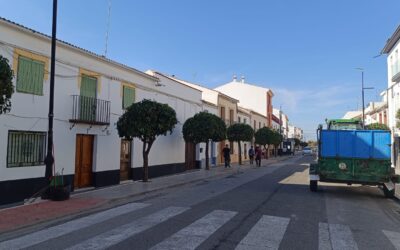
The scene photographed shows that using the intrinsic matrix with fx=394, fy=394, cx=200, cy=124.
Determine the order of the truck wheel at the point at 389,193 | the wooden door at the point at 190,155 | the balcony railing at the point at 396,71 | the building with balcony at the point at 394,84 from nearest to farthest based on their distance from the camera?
the truck wheel at the point at 389,193, the wooden door at the point at 190,155, the balcony railing at the point at 396,71, the building with balcony at the point at 394,84

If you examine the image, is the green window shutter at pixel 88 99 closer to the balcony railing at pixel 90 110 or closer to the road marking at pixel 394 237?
the balcony railing at pixel 90 110

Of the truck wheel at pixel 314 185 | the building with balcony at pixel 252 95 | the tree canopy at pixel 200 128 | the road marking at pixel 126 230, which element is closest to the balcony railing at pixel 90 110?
the road marking at pixel 126 230

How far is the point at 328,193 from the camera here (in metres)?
15.0

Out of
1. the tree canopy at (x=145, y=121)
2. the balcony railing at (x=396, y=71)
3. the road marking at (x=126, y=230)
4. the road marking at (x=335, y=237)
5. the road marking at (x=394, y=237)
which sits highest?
the balcony railing at (x=396, y=71)

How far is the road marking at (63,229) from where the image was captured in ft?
22.8

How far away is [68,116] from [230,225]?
8.39 metres

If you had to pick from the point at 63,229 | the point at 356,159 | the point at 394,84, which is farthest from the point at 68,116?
the point at 394,84

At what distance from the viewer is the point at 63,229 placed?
26.5 feet

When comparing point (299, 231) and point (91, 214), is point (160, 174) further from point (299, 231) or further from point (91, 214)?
point (299, 231)

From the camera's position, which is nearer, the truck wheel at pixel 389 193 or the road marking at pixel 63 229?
the road marking at pixel 63 229

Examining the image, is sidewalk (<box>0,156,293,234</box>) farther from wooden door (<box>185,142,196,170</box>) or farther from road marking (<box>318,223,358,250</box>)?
wooden door (<box>185,142,196,170</box>)

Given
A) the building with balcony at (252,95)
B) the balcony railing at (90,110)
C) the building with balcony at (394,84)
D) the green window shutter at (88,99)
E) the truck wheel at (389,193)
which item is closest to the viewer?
the truck wheel at (389,193)

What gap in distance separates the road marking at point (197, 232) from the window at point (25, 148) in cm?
650

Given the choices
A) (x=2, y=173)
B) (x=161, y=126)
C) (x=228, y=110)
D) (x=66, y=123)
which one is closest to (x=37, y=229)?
(x=2, y=173)
